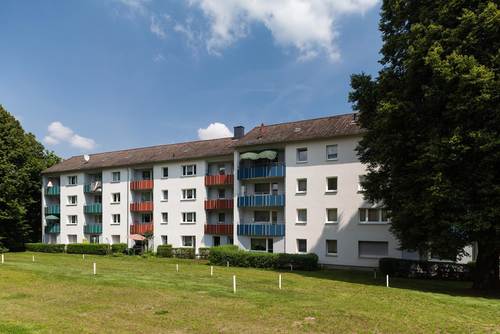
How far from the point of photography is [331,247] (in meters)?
36.5

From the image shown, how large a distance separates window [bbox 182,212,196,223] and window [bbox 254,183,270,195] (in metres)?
8.24

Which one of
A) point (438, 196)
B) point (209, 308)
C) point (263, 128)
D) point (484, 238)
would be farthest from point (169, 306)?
point (263, 128)

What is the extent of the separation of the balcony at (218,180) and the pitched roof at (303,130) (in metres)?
3.78

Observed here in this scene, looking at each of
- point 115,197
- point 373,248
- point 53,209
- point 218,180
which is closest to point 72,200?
point 53,209

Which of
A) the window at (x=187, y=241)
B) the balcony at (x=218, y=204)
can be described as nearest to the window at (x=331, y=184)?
the balcony at (x=218, y=204)

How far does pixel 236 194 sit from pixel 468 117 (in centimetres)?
2505

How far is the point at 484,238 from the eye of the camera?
A: 20.1 meters

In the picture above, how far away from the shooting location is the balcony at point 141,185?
49281 millimetres

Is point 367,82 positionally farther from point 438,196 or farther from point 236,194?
point 236,194

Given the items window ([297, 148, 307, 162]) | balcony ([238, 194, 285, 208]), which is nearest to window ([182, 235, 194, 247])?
balcony ([238, 194, 285, 208])

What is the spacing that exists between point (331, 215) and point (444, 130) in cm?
1725

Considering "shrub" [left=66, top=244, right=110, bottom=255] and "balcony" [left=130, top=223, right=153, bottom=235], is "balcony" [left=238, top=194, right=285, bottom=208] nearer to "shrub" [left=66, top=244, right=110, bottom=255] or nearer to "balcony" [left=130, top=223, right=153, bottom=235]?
"balcony" [left=130, top=223, right=153, bottom=235]

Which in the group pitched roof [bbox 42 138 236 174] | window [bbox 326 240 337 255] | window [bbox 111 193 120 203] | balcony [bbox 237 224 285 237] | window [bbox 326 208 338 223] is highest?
pitched roof [bbox 42 138 236 174]

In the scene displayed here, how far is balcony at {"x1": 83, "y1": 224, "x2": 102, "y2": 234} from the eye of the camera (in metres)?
53.4
